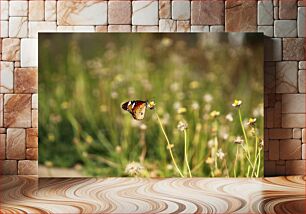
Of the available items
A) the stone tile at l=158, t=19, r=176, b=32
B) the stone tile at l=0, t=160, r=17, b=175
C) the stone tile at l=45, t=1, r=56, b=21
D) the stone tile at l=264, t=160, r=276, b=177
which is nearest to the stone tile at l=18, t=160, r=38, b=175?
the stone tile at l=0, t=160, r=17, b=175

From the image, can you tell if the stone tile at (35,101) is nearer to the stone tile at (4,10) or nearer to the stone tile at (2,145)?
the stone tile at (2,145)

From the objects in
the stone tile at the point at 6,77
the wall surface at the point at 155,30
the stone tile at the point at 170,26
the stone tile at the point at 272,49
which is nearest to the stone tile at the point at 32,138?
the wall surface at the point at 155,30

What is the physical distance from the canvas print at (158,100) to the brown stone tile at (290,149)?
0.15 m

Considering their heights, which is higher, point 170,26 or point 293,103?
point 170,26

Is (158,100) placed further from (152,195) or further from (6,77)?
(6,77)

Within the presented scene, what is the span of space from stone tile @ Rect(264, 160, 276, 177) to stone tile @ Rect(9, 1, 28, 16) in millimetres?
1629

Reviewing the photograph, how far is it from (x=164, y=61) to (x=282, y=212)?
43.9 inches

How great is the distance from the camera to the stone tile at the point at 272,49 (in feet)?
8.93

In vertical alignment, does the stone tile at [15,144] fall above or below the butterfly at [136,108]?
below

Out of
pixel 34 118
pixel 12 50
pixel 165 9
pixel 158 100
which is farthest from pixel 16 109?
pixel 165 9

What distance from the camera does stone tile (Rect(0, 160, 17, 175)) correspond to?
9.00 feet

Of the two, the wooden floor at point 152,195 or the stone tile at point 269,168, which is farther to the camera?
the stone tile at point 269,168

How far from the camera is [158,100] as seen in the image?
2676mm

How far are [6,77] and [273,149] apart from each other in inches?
62.5
